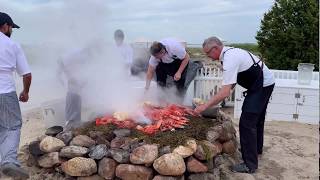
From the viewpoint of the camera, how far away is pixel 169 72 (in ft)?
24.1

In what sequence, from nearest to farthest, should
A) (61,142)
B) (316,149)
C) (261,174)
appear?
(61,142) → (261,174) → (316,149)

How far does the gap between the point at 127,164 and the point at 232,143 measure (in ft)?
5.58

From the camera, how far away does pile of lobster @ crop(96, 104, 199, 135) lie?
18.1 ft

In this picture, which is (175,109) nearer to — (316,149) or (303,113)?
(316,149)

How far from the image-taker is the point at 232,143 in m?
Answer: 5.99

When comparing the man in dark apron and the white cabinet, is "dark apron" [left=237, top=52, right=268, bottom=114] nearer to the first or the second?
the man in dark apron

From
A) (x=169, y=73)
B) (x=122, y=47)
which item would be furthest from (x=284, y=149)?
(x=122, y=47)

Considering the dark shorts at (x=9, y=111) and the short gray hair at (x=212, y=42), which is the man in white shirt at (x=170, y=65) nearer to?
the short gray hair at (x=212, y=42)

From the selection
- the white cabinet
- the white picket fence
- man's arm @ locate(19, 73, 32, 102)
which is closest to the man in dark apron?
man's arm @ locate(19, 73, 32, 102)

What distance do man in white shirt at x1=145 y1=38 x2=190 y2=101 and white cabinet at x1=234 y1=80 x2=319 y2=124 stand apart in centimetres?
228

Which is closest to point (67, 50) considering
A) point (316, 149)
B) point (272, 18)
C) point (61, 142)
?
point (61, 142)

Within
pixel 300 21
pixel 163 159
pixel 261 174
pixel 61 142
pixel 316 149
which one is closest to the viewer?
pixel 163 159

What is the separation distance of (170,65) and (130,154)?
261cm

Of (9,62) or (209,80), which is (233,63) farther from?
(209,80)
